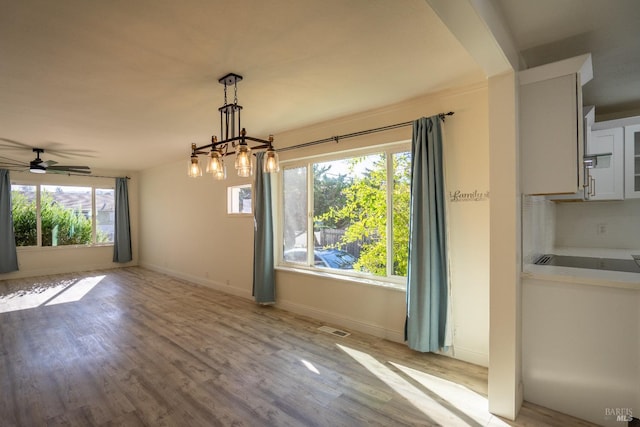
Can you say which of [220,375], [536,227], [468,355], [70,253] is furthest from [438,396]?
[70,253]

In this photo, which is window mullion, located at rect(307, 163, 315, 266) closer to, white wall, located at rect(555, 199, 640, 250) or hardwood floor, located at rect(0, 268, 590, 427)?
hardwood floor, located at rect(0, 268, 590, 427)

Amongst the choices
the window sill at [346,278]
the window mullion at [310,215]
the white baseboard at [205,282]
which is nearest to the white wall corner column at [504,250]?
the window sill at [346,278]

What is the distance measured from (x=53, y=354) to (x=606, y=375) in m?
4.72

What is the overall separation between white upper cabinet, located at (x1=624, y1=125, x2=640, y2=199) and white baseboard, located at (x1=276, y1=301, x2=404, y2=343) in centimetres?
271

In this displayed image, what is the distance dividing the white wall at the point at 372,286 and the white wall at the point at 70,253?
2638 mm

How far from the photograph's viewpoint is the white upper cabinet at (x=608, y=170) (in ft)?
10.1

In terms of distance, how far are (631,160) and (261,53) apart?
3.69 meters

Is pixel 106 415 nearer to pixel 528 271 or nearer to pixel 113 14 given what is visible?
pixel 113 14

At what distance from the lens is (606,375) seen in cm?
194

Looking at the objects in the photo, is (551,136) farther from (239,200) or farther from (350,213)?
(239,200)

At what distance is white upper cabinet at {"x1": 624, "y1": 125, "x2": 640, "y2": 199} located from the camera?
3008 mm

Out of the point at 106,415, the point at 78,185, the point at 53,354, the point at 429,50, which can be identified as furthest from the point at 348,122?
the point at 78,185
